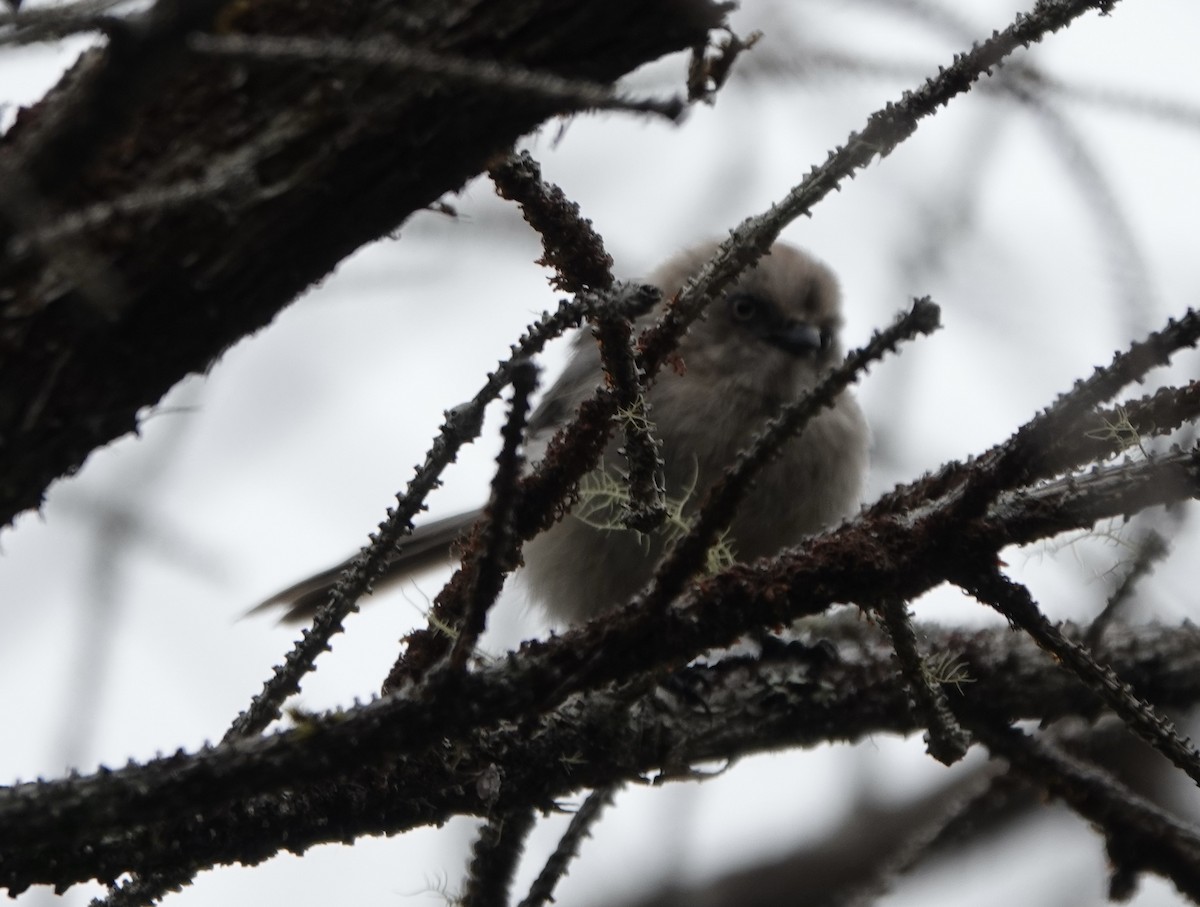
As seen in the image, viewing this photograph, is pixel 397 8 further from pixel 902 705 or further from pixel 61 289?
pixel 902 705

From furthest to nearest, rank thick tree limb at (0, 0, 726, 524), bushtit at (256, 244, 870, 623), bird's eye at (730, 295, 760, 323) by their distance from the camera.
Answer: bird's eye at (730, 295, 760, 323)
bushtit at (256, 244, 870, 623)
thick tree limb at (0, 0, 726, 524)

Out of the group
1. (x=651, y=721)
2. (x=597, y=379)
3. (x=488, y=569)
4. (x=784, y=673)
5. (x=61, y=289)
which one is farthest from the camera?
(x=597, y=379)

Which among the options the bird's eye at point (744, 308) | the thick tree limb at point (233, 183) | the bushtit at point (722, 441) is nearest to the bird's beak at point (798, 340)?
the bushtit at point (722, 441)

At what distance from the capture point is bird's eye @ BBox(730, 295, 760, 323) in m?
5.26

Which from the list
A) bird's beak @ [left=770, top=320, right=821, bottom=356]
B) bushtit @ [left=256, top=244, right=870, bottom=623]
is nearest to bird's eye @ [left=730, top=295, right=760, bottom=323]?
bushtit @ [left=256, top=244, right=870, bottom=623]

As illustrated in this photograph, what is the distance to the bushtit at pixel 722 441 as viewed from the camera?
14.6 ft

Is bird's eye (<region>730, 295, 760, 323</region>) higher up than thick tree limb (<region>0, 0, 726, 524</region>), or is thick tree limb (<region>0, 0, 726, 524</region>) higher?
bird's eye (<region>730, 295, 760, 323</region>)

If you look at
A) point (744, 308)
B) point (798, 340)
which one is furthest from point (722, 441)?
point (744, 308)

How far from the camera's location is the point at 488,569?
5.53 feet

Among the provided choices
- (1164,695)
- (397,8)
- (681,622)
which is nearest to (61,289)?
(397,8)

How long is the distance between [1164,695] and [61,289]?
3439 mm

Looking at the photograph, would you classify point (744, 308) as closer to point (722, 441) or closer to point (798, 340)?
point (798, 340)

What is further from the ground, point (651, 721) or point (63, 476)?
point (651, 721)

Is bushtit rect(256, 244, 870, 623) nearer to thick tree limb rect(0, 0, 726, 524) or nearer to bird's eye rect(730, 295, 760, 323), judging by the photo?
bird's eye rect(730, 295, 760, 323)
